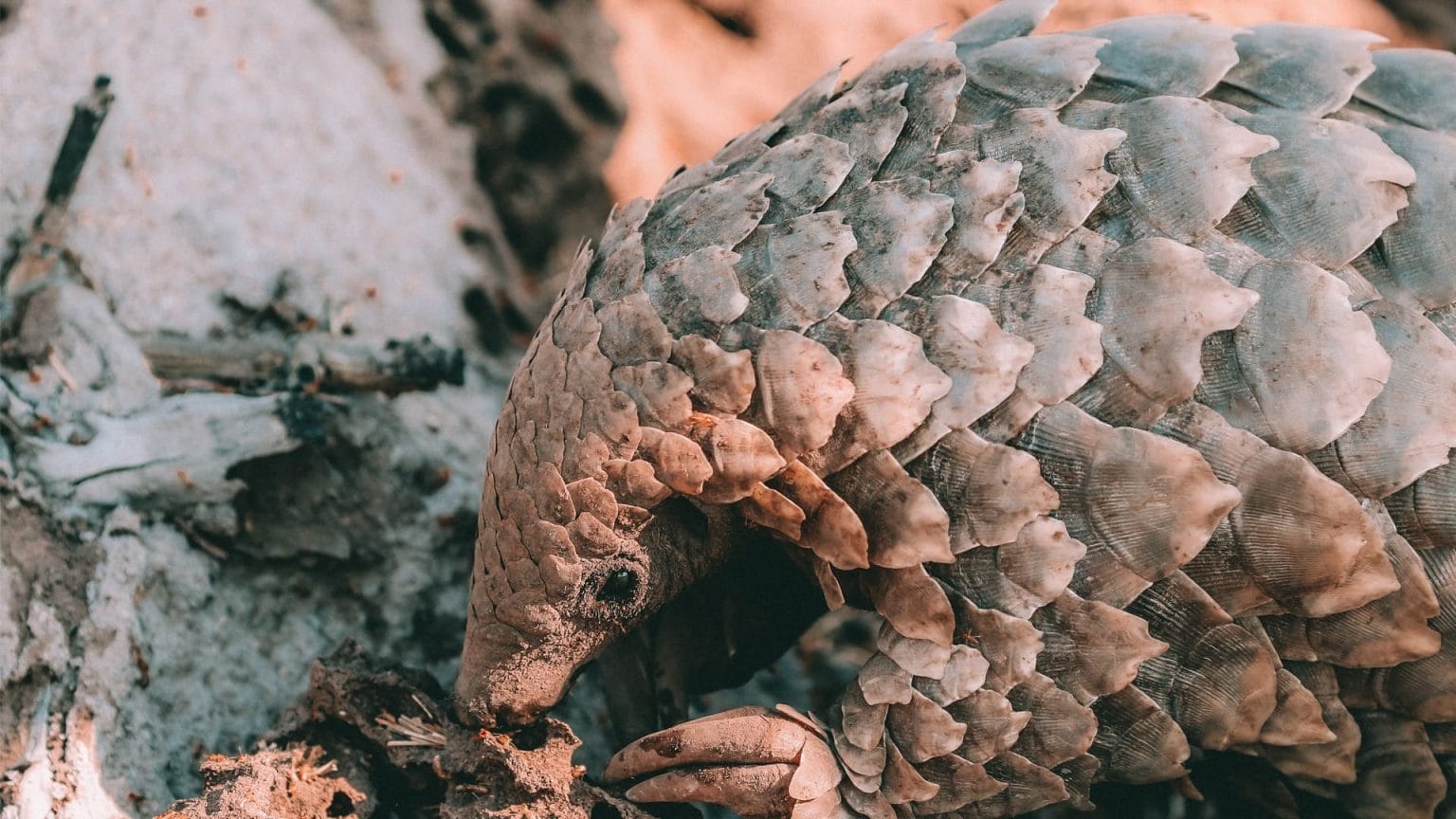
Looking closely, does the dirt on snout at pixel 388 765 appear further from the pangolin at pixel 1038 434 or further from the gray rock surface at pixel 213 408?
the gray rock surface at pixel 213 408

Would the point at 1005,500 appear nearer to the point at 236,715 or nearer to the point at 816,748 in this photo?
the point at 816,748

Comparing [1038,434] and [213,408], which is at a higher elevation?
[213,408]

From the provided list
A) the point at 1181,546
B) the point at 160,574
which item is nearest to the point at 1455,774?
the point at 1181,546

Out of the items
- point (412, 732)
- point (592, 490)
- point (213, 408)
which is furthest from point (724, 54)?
point (412, 732)

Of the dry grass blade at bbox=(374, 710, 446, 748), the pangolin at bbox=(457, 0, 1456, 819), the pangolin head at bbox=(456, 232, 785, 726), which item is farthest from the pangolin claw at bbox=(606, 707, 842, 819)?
the dry grass blade at bbox=(374, 710, 446, 748)

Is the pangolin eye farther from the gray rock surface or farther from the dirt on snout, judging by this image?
the gray rock surface

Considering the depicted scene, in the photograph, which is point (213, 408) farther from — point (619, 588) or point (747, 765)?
point (747, 765)
